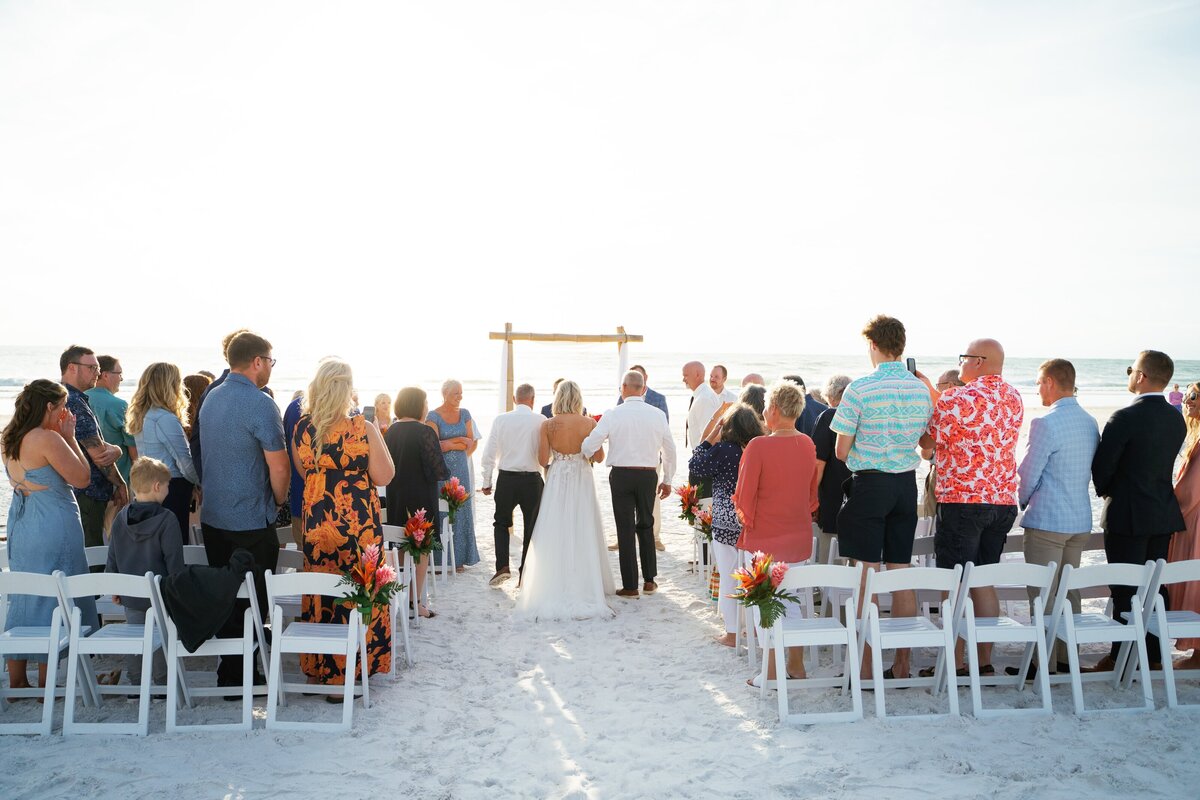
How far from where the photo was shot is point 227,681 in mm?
4527

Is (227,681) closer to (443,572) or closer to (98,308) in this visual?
(443,572)

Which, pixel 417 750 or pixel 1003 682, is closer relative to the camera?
pixel 417 750

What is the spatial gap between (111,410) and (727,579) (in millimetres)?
5036

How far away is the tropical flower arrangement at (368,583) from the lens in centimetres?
422

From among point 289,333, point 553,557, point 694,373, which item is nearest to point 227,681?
point 553,557

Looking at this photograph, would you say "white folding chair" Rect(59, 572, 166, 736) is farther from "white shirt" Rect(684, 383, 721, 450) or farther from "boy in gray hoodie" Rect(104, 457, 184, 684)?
"white shirt" Rect(684, 383, 721, 450)

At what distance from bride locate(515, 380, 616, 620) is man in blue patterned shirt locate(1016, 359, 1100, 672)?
3.21m

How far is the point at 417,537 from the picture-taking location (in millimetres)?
5625

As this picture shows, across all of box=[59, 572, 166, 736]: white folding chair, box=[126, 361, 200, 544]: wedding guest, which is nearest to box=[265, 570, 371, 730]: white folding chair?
box=[59, 572, 166, 736]: white folding chair

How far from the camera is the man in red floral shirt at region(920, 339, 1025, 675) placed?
4473 millimetres

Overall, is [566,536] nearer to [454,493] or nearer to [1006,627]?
[454,493]

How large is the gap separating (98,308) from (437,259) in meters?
32.1

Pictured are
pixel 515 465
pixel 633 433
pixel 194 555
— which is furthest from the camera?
pixel 515 465

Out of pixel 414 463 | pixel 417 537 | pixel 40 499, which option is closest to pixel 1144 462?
pixel 417 537
